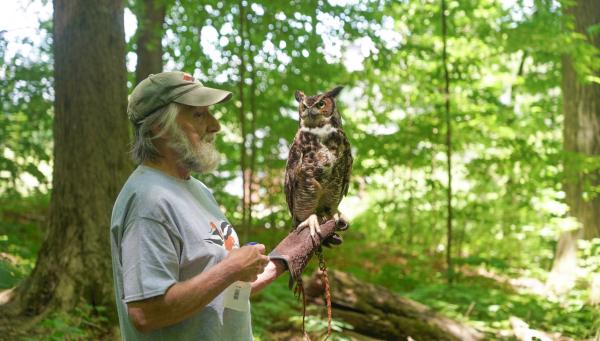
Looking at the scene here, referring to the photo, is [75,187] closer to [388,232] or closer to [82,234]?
[82,234]

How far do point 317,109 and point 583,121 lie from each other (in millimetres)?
5890

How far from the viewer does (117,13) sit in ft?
12.7

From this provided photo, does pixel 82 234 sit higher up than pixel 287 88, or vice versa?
pixel 287 88

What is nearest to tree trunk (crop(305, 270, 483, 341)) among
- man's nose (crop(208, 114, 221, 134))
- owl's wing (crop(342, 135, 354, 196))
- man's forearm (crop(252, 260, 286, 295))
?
owl's wing (crop(342, 135, 354, 196))

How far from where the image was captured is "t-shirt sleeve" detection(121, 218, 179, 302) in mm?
1245

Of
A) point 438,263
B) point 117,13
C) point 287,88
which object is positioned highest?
point 117,13

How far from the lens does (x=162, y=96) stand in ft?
4.85

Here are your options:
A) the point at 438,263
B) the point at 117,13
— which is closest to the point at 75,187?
the point at 117,13

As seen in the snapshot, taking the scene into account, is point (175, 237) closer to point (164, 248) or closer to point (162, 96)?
point (164, 248)

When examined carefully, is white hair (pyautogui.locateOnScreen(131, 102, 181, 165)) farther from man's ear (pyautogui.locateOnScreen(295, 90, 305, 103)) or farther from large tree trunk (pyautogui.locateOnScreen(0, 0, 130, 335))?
large tree trunk (pyautogui.locateOnScreen(0, 0, 130, 335))

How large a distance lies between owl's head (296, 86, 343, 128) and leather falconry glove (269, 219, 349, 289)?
417mm

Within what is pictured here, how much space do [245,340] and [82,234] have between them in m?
2.49

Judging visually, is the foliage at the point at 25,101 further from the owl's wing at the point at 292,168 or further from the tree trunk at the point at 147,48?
the owl's wing at the point at 292,168

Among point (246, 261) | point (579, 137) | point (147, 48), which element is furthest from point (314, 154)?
point (579, 137)
